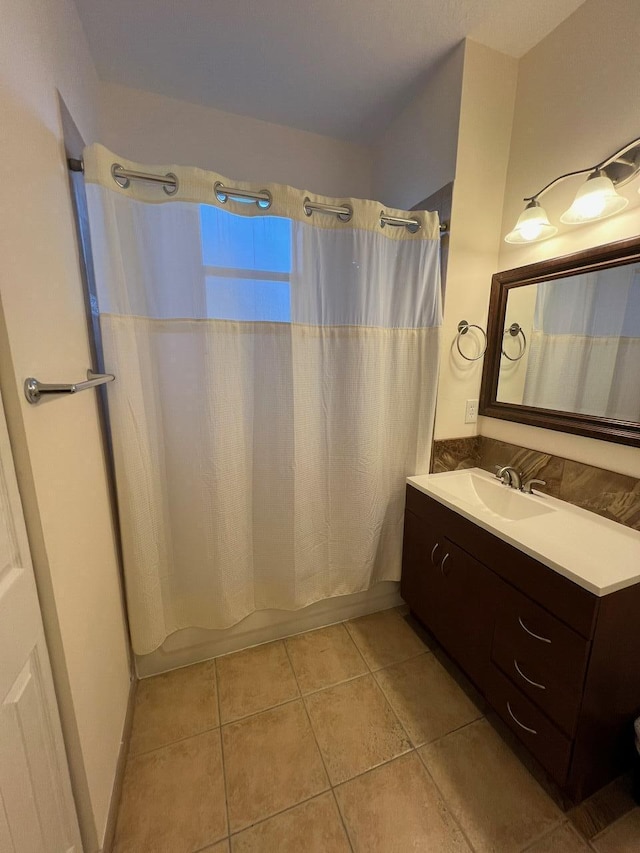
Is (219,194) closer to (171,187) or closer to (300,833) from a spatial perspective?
(171,187)

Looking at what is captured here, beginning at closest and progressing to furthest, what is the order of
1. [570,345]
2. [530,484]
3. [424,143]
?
[570,345]
[530,484]
[424,143]

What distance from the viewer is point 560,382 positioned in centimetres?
144

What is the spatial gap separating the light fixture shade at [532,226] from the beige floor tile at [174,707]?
2328mm

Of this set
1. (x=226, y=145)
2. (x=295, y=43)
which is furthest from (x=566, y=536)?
(x=226, y=145)

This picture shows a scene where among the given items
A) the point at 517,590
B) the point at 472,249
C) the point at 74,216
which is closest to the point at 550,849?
the point at 517,590

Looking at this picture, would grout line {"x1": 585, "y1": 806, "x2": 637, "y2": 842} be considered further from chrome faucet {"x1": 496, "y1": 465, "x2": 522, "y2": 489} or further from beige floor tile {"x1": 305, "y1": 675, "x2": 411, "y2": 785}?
chrome faucet {"x1": 496, "y1": 465, "x2": 522, "y2": 489}

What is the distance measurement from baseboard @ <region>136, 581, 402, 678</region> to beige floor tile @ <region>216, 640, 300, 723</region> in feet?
0.19

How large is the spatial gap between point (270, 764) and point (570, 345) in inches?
77.7

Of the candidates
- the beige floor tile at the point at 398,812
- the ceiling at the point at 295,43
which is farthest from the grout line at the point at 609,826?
the ceiling at the point at 295,43

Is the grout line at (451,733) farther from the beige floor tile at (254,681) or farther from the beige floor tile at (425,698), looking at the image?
the beige floor tile at (254,681)

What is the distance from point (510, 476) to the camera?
61.7 inches

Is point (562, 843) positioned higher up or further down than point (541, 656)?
further down

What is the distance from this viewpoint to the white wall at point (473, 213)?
1445 mm

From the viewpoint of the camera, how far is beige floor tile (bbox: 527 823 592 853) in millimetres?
976
